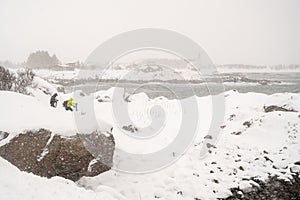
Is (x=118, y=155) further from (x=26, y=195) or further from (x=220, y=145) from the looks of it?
(x=26, y=195)

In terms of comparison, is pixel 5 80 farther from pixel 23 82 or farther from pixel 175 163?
pixel 175 163

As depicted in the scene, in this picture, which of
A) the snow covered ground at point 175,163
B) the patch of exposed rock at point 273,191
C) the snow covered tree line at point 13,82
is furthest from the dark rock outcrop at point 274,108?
the snow covered tree line at point 13,82

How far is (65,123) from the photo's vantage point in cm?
946

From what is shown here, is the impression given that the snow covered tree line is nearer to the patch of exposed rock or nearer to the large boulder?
the large boulder

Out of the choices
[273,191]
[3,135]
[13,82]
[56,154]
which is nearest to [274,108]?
[273,191]

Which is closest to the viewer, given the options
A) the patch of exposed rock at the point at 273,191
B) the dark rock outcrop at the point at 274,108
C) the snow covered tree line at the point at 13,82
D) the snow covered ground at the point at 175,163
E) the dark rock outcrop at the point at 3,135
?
the snow covered ground at the point at 175,163

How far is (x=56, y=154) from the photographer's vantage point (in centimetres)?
869

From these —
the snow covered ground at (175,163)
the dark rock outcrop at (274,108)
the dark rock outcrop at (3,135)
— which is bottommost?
the snow covered ground at (175,163)

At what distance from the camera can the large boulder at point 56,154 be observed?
8.28 m

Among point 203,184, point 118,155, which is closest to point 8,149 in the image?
point 118,155

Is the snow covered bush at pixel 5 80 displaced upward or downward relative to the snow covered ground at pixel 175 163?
upward

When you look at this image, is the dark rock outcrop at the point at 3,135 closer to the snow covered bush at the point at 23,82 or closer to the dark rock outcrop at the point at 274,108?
the snow covered bush at the point at 23,82

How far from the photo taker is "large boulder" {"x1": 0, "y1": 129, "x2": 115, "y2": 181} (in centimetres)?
828

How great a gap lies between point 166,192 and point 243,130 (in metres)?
6.07
